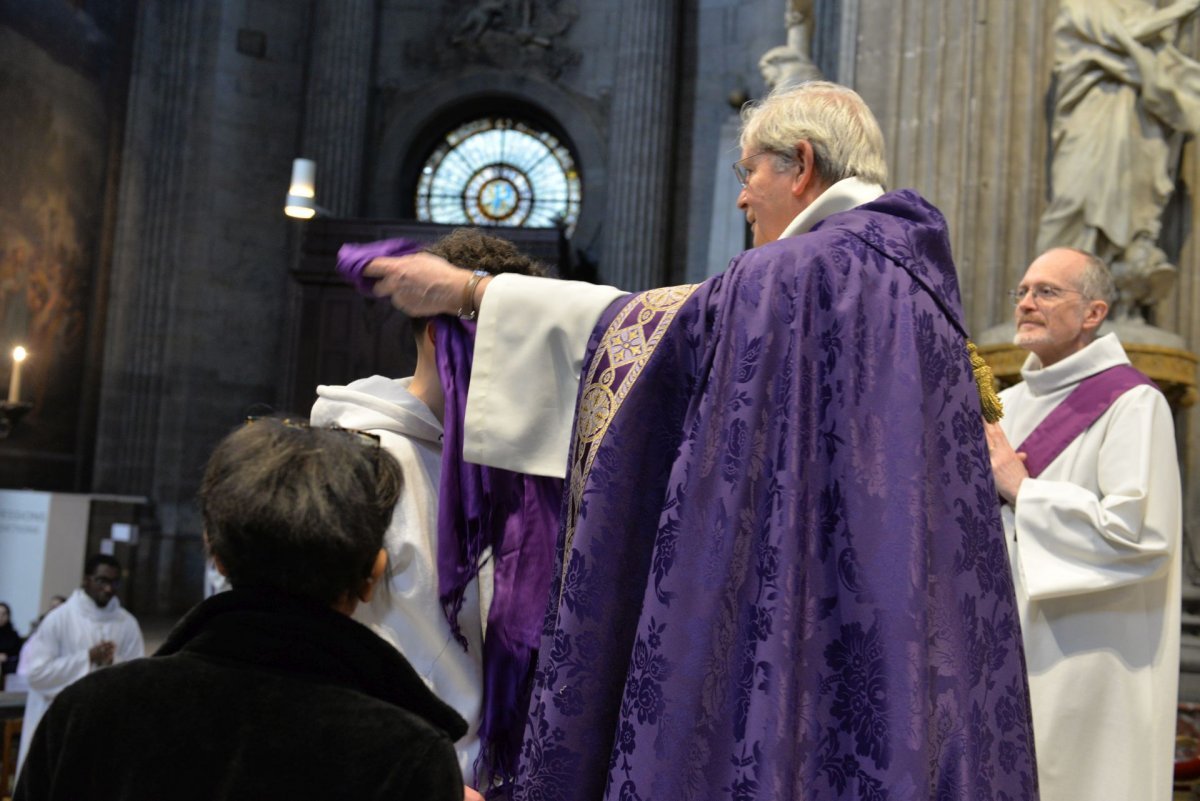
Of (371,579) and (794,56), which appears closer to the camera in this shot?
(371,579)

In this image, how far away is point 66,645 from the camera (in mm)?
7875

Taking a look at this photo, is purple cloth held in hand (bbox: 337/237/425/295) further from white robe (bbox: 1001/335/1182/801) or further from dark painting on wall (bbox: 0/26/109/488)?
→ dark painting on wall (bbox: 0/26/109/488)

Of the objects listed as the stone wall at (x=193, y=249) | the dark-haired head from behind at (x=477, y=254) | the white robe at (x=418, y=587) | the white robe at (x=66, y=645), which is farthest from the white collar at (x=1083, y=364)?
the stone wall at (x=193, y=249)

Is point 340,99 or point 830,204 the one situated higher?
point 340,99

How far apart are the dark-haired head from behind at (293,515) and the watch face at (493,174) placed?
647 inches

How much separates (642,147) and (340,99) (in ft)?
13.5

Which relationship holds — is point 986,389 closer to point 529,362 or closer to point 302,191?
point 529,362

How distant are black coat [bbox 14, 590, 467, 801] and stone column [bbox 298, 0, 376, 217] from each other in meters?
15.7

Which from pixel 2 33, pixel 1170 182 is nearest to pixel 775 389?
pixel 1170 182

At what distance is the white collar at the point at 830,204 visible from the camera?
2.07m

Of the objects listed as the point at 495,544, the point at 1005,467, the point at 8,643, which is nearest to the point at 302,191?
the point at 8,643

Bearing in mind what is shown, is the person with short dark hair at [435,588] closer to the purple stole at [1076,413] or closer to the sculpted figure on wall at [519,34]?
the purple stole at [1076,413]

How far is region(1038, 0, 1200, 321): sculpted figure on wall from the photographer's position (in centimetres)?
540

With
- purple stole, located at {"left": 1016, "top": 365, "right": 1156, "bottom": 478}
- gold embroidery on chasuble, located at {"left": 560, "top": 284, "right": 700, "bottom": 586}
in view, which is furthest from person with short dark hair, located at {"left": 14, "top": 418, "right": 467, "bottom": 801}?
purple stole, located at {"left": 1016, "top": 365, "right": 1156, "bottom": 478}
